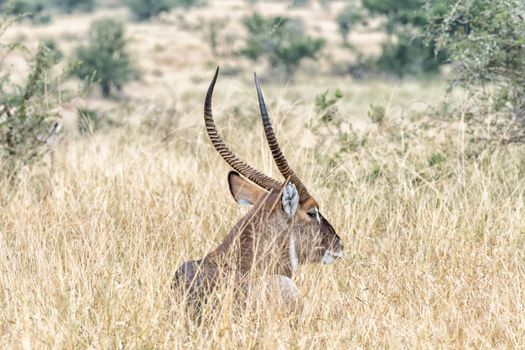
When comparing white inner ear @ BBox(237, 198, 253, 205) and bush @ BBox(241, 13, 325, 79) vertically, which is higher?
white inner ear @ BBox(237, 198, 253, 205)

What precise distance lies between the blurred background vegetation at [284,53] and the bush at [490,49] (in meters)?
0.01

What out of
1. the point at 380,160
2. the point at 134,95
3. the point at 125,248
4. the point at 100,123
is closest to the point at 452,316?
the point at 125,248

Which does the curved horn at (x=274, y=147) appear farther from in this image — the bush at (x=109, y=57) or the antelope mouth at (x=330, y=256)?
the bush at (x=109, y=57)

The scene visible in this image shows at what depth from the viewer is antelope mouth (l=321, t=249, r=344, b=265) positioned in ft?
15.0

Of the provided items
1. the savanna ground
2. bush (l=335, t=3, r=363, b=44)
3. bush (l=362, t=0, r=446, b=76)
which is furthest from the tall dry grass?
bush (l=335, t=3, r=363, b=44)

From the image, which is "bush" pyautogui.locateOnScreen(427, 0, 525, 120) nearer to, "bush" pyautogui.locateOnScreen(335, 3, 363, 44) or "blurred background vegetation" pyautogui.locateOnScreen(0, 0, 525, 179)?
"blurred background vegetation" pyautogui.locateOnScreen(0, 0, 525, 179)

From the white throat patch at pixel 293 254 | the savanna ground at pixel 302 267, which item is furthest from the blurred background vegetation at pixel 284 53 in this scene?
the white throat patch at pixel 293 254

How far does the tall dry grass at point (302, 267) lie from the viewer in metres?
3.73

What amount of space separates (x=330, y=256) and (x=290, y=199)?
1.65ft

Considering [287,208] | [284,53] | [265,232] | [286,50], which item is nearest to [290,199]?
[287,208]

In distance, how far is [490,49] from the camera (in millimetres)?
6621

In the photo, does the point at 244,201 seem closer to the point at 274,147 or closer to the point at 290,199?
the point at 290,199

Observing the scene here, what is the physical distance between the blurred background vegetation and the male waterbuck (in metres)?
2.57

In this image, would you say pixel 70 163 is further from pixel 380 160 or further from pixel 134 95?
pixel 134 95
